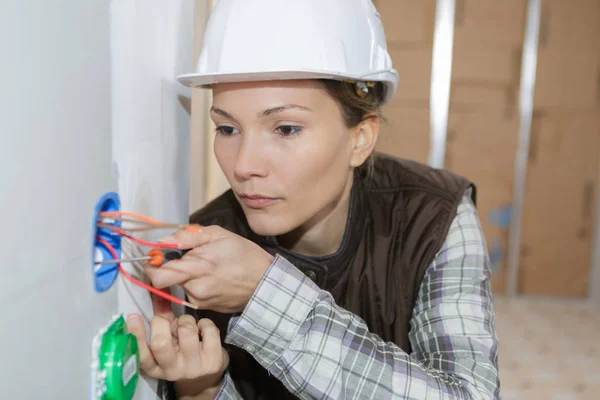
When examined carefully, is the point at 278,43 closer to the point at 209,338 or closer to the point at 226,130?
the point at 226,130

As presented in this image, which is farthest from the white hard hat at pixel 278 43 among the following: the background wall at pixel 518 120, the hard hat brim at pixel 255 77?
the background wall at pixel 518 120

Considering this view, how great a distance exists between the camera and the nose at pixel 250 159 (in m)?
0.83

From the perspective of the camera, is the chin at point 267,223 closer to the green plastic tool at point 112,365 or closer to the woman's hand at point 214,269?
the woman's hand at point 214,269

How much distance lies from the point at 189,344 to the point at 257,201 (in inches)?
9.7

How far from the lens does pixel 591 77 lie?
3.16 m

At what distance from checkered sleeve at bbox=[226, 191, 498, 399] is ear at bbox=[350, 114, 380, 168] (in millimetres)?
282

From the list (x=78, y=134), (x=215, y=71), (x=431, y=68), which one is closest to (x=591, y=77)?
(x=431, y=68)

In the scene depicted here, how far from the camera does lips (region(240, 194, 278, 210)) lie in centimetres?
88

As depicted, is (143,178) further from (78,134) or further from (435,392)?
(435,392)

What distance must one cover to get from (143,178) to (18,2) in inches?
13.9

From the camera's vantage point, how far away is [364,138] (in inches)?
40.4

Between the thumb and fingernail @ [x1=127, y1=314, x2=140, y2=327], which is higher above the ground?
the thumb

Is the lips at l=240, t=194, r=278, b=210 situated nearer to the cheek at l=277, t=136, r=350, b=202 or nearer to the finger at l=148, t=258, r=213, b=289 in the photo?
the cheek at l=277, t=136, r=350, b=202

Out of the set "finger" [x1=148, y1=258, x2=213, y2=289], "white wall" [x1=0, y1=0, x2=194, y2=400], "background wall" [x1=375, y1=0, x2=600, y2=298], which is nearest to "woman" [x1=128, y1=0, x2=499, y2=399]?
"finger" [x1=148, y1=258, x2=213, y2=289]
